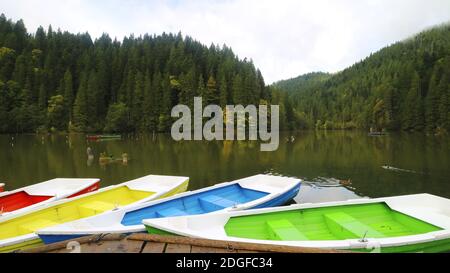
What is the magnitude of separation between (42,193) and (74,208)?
3512mm

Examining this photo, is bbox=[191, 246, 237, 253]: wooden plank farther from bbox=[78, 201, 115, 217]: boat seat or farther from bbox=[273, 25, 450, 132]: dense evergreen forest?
bbox=[273, 25, 450, 132]: dense evergreen forest

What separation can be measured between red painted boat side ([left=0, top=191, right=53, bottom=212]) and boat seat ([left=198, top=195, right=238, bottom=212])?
6.72 metres

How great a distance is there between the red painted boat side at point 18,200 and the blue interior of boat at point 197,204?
5702 mm

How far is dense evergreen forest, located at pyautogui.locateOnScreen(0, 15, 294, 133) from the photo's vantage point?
291 ft

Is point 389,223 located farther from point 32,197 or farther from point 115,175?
point 115,175

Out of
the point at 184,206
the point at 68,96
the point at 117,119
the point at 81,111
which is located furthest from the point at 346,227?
the point at 68,96

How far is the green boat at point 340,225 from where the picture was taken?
295 inches

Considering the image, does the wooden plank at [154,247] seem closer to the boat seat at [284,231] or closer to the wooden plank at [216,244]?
the wooden plank at [216,244]

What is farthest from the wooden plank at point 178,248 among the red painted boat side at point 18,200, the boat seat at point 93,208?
the red painted boat side at point 18,200

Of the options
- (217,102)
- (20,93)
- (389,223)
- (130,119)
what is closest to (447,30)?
(217,102)

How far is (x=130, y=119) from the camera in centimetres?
9131

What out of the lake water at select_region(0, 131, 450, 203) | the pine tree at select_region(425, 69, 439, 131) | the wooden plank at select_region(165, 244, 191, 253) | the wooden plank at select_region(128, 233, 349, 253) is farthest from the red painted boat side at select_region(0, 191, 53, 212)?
the pine tree at select_region(425, 69, 439, 131)

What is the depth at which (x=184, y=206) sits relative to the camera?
12.0 m
